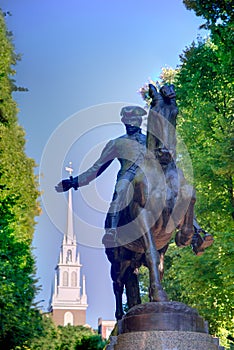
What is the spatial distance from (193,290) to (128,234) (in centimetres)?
1139

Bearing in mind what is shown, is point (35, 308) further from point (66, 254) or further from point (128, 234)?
point (66, 254)

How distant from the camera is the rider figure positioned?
6.97 meters

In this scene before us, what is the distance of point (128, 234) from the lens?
679cm

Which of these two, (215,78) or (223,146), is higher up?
(215,78)

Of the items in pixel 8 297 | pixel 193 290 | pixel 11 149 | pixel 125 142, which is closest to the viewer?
pixel 125 142

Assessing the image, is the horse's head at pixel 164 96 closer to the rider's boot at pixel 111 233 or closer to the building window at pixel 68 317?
the rider's boot at pixel 111 233

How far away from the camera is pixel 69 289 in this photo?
90562mm

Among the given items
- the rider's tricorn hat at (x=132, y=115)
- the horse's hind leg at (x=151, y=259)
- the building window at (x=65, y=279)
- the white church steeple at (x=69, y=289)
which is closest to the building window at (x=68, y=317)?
the white church steeple at (x=69, y=289)

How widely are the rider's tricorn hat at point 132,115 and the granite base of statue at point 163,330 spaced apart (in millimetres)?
3279

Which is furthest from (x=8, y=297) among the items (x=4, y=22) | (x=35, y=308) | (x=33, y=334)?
(x=4, y=22)

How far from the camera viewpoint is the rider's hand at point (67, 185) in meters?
7.49

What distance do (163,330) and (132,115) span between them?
3.74m

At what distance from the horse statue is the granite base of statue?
1.88ft

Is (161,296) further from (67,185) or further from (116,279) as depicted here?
(67,185)
